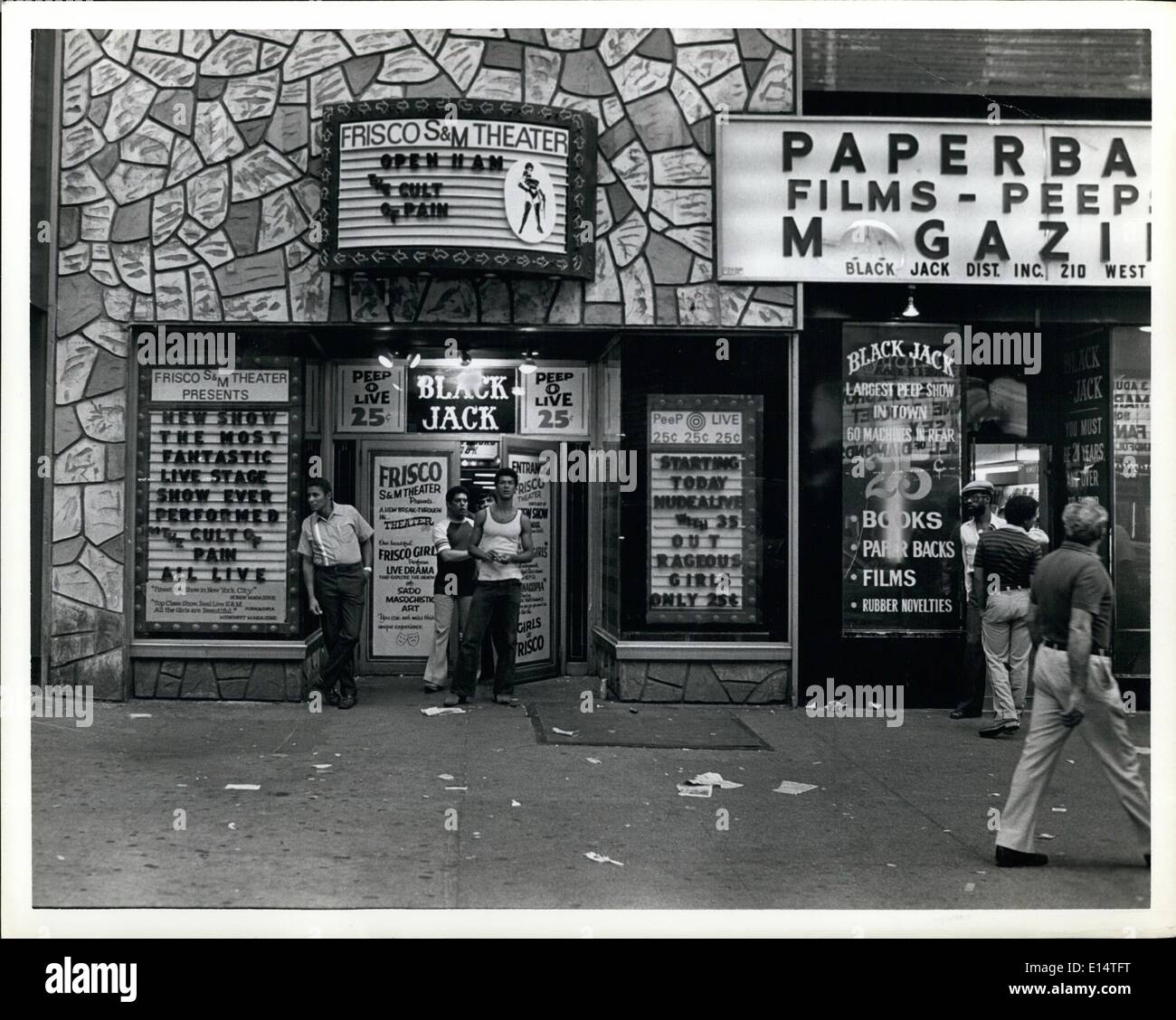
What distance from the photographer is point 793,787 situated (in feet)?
24.6

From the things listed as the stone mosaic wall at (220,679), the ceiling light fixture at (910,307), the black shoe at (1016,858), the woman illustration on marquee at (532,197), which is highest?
the woman illustration on marquee at (532,197)

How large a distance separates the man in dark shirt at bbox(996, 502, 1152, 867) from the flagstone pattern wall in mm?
4493

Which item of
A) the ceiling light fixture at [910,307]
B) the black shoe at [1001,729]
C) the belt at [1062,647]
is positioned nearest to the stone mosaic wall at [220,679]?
the black shoe at [1001,729]

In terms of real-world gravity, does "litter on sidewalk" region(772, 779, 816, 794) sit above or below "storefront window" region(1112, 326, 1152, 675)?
below

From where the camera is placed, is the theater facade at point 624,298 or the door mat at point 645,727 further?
the theater facade at point 624,298

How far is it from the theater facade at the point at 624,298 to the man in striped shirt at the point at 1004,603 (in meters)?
0.93

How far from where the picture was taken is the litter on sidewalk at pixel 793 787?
7402 millimetres

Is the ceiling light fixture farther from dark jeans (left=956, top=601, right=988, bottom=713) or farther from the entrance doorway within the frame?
the entrance doorway

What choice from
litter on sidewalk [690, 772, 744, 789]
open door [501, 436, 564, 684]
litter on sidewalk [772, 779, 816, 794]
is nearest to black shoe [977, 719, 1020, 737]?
litter on sidewalk [772, 779, 816, 794]

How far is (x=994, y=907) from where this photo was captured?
215 inches

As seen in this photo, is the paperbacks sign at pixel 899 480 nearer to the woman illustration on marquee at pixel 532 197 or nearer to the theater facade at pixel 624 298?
the theater facade at pixel 624 298

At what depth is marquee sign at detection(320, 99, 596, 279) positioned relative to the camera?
9.30 meters

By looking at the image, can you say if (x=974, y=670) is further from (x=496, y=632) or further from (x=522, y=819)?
(x=522, y=819)
